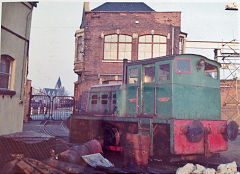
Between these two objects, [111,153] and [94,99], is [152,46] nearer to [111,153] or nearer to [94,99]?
[94,99]

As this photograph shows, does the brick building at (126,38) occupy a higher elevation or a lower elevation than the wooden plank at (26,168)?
higher

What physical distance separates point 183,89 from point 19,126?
17.9ft

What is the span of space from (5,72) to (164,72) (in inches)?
192

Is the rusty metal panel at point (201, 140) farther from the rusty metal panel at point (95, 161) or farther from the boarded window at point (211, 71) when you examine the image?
the rusty metal panel at point (95, 161)

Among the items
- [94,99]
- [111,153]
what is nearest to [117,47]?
[94,99]

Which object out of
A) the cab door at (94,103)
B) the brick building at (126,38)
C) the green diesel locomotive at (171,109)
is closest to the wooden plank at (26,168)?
the green diesel locomotive at (171,109)

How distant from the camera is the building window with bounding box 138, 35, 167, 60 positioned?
15297 mm

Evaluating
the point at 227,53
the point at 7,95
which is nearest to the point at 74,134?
the point at 7,95

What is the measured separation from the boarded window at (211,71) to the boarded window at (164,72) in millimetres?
1399

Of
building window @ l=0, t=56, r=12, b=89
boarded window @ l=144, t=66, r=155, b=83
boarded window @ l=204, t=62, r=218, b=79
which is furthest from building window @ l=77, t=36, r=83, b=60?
boarded window @ l=204, t=62, r=218, b=79

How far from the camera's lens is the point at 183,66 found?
6395mm

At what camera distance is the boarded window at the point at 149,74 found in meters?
6.78

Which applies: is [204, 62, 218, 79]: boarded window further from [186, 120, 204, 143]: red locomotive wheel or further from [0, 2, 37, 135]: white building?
[0, 2, 37, 135]: white building

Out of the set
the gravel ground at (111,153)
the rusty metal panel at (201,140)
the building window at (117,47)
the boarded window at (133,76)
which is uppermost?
the building window at (117,47)
